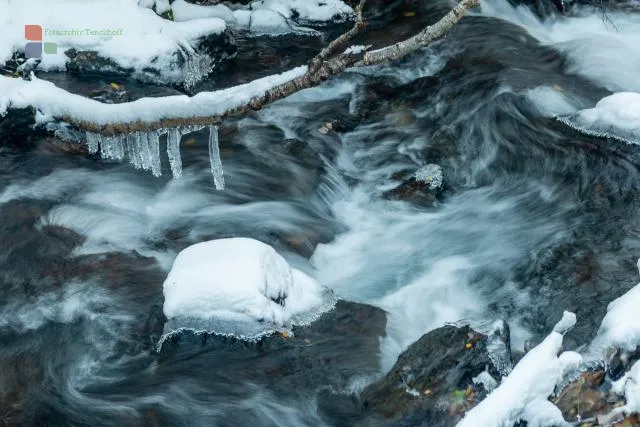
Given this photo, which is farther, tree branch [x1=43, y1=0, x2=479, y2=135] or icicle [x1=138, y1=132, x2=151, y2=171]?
icicle [x1=138, y1=132, x2=151, y2=171]

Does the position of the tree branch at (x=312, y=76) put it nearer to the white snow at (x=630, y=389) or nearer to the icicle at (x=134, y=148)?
the icicle at (x=134, y=148)

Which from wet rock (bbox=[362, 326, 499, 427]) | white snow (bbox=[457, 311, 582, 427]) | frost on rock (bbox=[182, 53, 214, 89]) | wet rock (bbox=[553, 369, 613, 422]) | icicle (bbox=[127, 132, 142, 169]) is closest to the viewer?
white snow (bbox=[457, 311, 582, 427])

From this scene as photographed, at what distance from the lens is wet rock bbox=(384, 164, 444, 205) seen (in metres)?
6.98

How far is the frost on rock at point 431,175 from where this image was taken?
7.05m

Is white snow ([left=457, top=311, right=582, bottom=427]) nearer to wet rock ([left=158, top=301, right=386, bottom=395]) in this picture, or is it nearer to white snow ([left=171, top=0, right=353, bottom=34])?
wet rock ([left=158, top=301, right=386, bottom=395])

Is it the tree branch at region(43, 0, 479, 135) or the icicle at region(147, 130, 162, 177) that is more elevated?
the tree branch at region(43, 0, 479, 135)

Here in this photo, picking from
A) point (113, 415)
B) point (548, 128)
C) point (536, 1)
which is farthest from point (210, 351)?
point (536, 1)

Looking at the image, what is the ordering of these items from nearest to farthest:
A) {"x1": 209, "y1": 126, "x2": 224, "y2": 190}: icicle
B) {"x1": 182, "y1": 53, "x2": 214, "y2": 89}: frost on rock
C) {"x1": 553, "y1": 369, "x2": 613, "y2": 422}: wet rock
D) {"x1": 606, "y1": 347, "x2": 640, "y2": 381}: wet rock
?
{"x1": 553, "y1": 369, "x2": 613, "y2": 422}: wet rock, {"x1": 606, "y1": 347, "x2": 640, "y2": 381}: wet rock, {"x1": 209, "y1": 126, "x2": 224, "y2": 190}: icicle, {"x1": 182, "y1": 53, "x2": 214, "y2": 89}: frost on rock

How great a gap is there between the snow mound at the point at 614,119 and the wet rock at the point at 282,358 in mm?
3362

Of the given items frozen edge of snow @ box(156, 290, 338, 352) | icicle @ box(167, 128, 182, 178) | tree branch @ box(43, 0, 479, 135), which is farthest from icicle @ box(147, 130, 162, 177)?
frozen edge of snow @ box(156, 290, 338, 352)

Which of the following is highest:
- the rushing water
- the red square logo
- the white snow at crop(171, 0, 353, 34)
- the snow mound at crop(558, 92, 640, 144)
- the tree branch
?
the tree branch

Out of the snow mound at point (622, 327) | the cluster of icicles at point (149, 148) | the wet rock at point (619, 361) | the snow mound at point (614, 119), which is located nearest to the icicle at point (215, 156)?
the cluster of icicles at point (149, 148)

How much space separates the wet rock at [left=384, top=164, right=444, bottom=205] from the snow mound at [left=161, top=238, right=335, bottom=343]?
2.20m

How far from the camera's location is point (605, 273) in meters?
5.48
